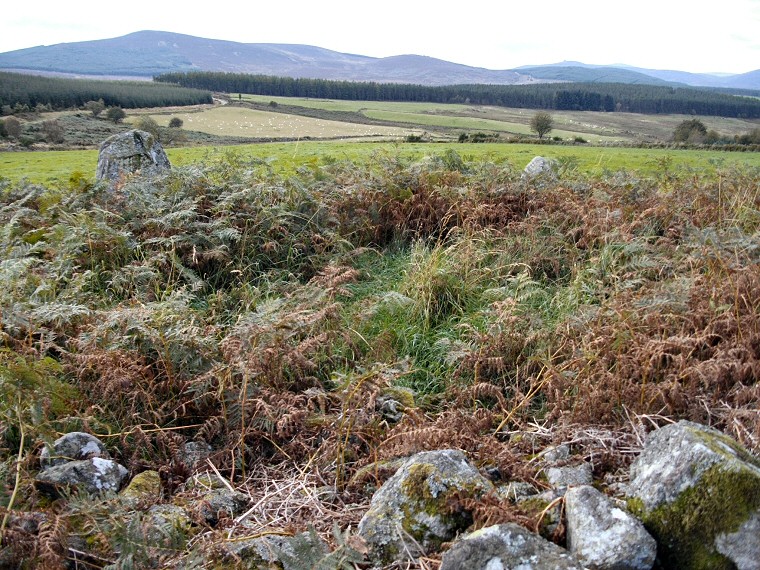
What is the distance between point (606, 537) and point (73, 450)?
3.50 metres

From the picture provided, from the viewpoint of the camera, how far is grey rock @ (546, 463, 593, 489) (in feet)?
10.8

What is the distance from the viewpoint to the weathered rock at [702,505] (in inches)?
102

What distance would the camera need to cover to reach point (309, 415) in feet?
15.0

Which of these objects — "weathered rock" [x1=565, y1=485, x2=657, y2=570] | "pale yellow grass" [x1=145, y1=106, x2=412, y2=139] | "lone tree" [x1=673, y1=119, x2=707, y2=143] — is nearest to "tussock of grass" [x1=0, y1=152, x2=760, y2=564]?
"weathered rock" [x1=565, y1=485, x2=657, y2=570]

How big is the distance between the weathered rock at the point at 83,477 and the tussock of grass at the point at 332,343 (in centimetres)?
17

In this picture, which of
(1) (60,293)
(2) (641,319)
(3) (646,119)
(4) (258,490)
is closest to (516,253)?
(2) (641,319)

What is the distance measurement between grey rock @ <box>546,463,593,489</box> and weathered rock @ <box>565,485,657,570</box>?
46 cm

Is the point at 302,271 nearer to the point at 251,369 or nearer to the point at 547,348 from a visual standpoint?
the point at 251,369

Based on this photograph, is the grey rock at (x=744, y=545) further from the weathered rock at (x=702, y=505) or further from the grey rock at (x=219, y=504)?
the grey rock at (x=219, y=504)

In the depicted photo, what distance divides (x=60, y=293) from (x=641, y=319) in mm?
6186

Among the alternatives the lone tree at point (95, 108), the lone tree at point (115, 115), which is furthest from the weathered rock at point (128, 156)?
the lone tree at point (95, 108)

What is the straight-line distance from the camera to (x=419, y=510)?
297cm

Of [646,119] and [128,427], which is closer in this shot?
[128,427]

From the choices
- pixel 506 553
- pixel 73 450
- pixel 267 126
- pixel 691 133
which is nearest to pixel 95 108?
pixel 267 126
